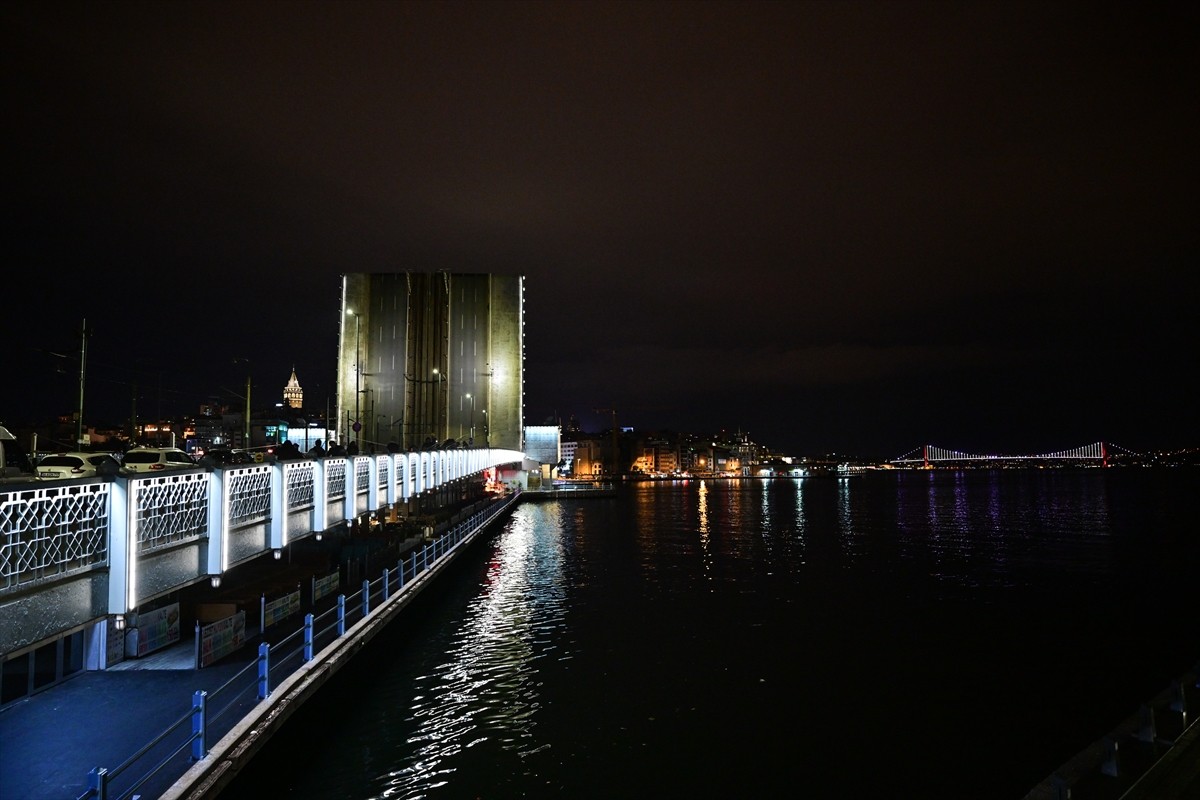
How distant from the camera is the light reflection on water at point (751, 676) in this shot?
449 inches

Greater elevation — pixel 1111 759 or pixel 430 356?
pixel 430 356

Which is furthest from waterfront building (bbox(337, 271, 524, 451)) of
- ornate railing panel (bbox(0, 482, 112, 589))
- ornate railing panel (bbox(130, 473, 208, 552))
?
ornate railing panel (bbox(0, 482, 112, 589))

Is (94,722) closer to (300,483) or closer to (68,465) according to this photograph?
(300,483)

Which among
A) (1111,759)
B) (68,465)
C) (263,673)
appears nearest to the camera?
(1111,759)

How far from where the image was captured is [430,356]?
136ft

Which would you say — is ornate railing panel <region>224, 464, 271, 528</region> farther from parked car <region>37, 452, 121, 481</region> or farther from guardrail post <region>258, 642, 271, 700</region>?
parked car <region>37, 452, 121, 481</region>

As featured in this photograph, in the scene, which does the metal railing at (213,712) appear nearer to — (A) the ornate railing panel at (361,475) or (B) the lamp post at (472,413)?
(A) the ornate railing panel at (361,475)

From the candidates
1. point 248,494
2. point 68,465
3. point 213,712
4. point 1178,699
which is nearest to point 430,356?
point 68,465

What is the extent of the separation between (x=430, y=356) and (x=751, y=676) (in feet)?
97.2

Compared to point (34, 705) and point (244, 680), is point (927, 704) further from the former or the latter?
point (34, 705)

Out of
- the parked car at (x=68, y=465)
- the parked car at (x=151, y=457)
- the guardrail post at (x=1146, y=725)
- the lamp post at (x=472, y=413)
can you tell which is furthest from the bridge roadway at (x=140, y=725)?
the lamp post at (x=472, y=413)

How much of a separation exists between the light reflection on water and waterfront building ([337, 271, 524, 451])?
383 inches

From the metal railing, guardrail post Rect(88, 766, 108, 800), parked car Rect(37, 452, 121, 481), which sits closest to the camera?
guardrail post Rect(88, 766, 108, 800)

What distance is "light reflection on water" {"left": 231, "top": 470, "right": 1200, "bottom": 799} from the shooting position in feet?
37.4
